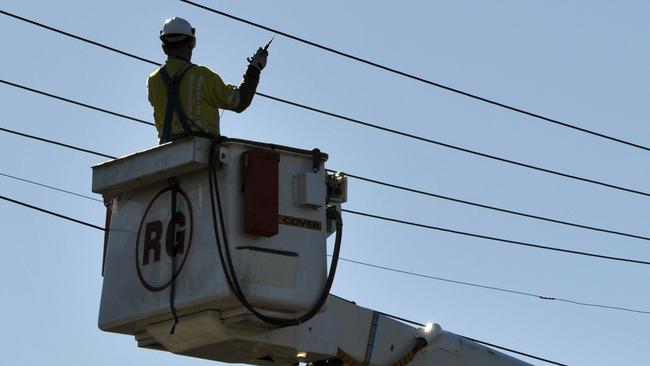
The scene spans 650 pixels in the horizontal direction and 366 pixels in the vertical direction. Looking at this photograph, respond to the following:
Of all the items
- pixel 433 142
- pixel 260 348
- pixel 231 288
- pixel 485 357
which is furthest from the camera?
pixel 433 142

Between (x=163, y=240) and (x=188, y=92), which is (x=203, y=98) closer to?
(x=188, y=92)

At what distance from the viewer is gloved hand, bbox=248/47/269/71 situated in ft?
39.3

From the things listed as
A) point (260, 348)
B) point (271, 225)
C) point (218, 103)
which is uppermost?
point (218, 103)

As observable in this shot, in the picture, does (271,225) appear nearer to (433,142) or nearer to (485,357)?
(485,357)

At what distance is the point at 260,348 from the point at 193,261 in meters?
0.83

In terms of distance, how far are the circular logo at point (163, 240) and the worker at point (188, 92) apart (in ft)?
1.64

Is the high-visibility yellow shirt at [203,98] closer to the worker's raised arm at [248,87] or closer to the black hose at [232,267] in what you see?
the worker's raised arm at [248,87]

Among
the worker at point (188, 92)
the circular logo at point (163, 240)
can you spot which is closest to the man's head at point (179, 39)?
the worker at point (188, 92)

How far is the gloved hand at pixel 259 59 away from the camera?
1198cm

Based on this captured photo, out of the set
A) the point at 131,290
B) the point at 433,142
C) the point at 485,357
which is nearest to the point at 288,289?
the point at 131,290

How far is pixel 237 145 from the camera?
11.4 m

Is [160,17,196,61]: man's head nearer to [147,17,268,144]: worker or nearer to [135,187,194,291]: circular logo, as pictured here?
[147,17,268,144]: worker

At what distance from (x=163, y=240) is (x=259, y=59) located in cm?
142

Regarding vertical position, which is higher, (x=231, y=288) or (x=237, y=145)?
(x=237, y=145)
